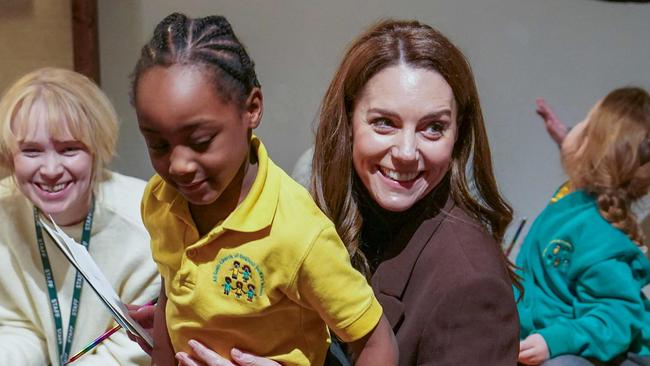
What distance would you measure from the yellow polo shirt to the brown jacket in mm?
170

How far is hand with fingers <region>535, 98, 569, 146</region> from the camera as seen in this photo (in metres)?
2.76

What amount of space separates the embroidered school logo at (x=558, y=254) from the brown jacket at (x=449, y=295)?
947 millimetres

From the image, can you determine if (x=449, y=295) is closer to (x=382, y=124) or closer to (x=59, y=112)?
(x=382, y=124)

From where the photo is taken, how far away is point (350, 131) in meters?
1.48

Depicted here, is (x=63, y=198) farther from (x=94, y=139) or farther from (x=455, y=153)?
(x=455, y=153)

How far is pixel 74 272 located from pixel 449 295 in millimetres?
950

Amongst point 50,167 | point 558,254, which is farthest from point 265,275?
point 558,254

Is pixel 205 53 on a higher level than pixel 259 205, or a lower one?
higher

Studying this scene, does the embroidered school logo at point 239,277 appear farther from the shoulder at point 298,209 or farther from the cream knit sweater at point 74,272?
the cream knit sweater at point 74,272

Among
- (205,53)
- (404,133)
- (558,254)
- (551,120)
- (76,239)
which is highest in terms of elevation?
(205,53)

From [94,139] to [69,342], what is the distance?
0.44m

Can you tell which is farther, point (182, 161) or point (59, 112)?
point (59, 112)

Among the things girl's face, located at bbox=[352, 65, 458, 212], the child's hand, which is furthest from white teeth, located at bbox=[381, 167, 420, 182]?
the child's hand

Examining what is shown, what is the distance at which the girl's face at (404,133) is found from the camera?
1369 millimetres
